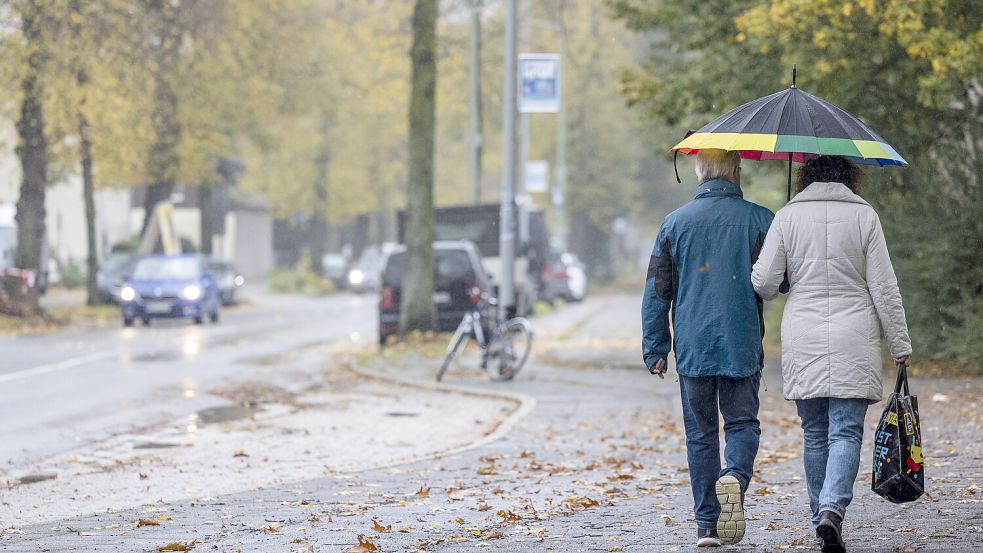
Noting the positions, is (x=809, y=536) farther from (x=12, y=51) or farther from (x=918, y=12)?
(x=12, y=51)

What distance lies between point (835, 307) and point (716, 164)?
0.87 m

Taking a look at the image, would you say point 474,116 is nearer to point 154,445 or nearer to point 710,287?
point 154,445

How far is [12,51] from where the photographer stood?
29.9 meters

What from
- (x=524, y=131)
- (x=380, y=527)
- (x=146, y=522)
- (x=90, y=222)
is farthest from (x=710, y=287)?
(x=524, y=131)

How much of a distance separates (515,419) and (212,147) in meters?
28.0

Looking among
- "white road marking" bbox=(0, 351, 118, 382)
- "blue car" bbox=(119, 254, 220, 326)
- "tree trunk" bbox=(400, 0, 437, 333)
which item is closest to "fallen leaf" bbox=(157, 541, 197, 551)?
"white road marking" bbox=(0, 351, 118, 382)

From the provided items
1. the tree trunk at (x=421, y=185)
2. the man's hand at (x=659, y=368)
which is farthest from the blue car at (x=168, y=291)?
the man's hand at (x=659, y=368)

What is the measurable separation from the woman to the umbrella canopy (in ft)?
0.80

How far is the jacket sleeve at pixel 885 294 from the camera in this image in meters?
6.40

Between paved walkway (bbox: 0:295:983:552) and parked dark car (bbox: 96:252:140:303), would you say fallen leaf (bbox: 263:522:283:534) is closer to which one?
paved walkway (bbox: 0:295:983:552)

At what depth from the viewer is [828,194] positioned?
6566 mm

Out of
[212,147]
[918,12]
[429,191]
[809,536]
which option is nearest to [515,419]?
[918,12]

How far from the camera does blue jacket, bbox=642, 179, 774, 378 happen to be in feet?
21.8

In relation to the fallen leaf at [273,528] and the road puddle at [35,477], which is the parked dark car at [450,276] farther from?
the fallen leaf at [273,528]
